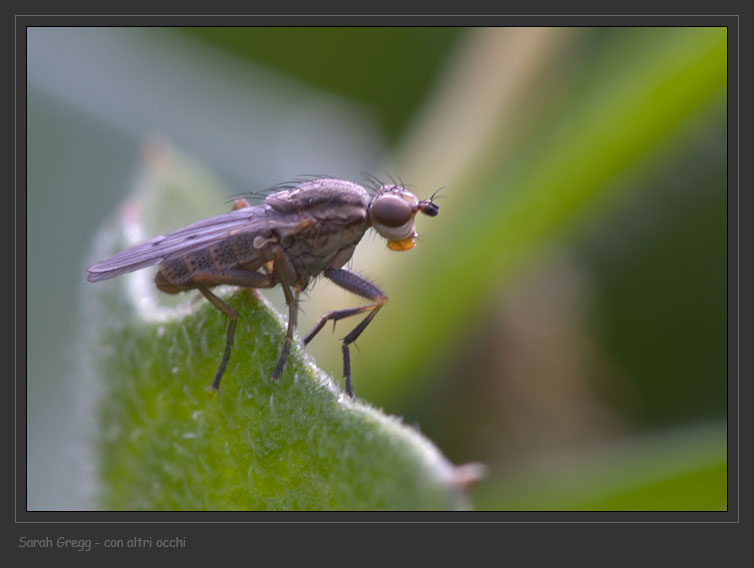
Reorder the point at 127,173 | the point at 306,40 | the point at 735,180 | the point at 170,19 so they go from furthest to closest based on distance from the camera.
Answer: the point at 306,40
the point at 127,173
the point at 170,19
the point at 735,180

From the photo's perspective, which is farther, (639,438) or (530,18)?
(639,438)

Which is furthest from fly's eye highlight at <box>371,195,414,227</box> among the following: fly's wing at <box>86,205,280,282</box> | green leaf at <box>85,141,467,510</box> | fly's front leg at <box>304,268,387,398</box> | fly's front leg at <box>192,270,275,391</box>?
green leaf at <box>85,141,467,510</box>

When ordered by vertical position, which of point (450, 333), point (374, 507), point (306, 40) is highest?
A: point (306, 40)

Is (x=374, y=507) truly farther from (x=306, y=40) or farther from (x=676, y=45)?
(x=306, y=40)

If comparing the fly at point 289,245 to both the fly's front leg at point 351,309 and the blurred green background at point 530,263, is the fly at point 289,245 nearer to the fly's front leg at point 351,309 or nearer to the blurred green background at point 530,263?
the fly's front leg at point 351,309

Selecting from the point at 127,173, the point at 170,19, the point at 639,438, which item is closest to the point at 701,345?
the point at 639,438

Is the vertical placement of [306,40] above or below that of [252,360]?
above

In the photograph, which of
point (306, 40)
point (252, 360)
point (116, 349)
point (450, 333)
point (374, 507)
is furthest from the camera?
point (306, 40)

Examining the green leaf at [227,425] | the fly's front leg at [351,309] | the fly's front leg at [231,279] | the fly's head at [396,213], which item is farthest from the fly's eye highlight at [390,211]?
the green leaf at [227,425]
